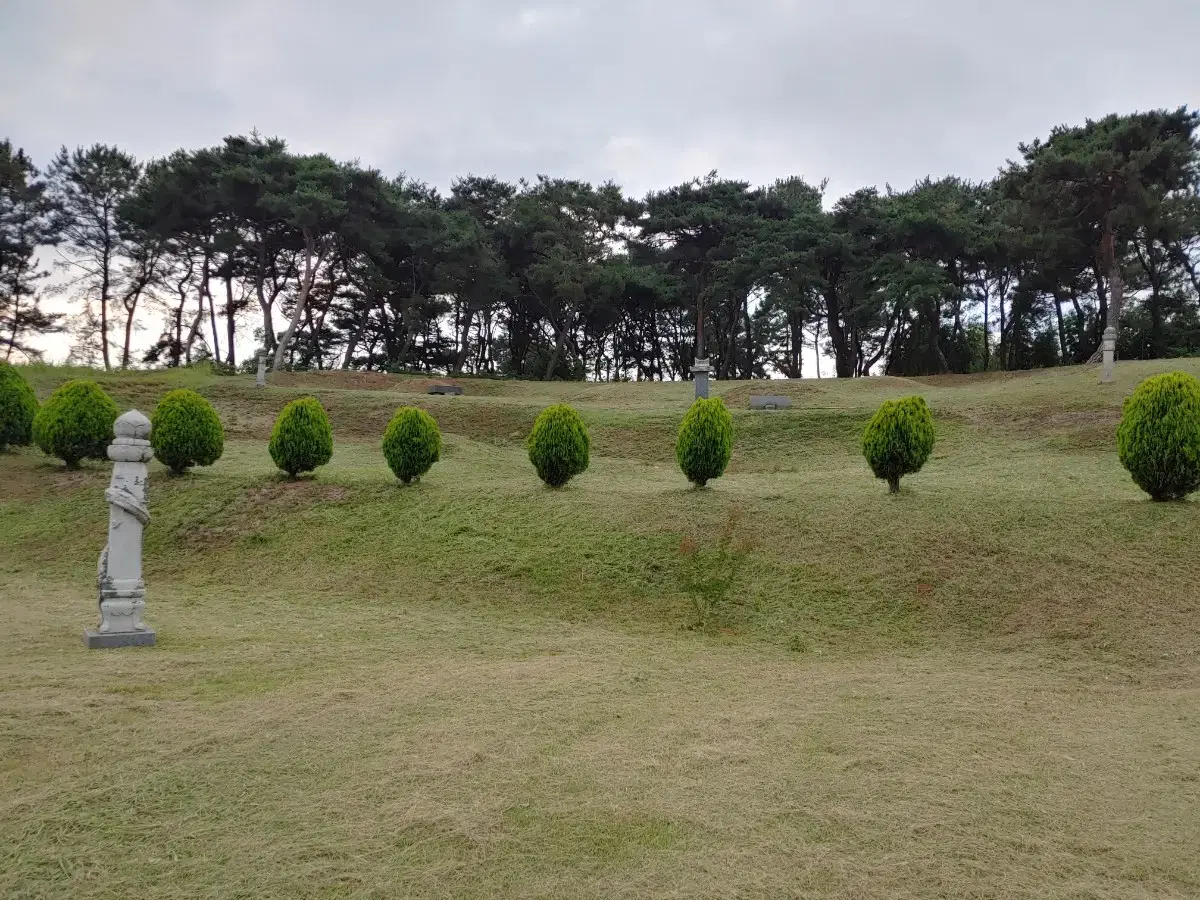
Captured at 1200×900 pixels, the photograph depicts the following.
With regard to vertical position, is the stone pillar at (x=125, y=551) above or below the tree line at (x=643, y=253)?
below

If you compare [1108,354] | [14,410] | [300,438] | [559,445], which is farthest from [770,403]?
[14,410]

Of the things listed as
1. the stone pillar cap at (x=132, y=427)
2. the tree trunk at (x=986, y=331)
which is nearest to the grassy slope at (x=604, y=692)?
the stone pillar cap at (x=132, y=427)

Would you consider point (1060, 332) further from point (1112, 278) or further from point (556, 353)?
point (556, 353)

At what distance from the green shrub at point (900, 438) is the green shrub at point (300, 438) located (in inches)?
271

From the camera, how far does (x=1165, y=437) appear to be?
23.5 ft

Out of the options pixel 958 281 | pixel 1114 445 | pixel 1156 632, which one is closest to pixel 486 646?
pixel 1156 632

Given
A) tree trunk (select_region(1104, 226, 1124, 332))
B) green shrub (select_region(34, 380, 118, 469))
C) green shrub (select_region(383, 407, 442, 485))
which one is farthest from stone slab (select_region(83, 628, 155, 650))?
tree trunk (select_region(1104, 226, 1124, 332))

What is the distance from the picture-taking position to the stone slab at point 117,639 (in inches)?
209

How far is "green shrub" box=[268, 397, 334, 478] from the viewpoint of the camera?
1012cm

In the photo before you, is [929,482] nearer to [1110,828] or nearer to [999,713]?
[999,713]

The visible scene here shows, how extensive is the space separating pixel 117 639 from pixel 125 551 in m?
0.62

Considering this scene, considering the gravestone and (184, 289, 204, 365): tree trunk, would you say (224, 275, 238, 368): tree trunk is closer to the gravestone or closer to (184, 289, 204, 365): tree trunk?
(184, 289, 204, 365): tree trunk

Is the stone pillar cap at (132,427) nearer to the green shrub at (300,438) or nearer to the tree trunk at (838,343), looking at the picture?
the green shrub at (300,438)

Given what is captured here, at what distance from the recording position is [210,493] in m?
10.0
